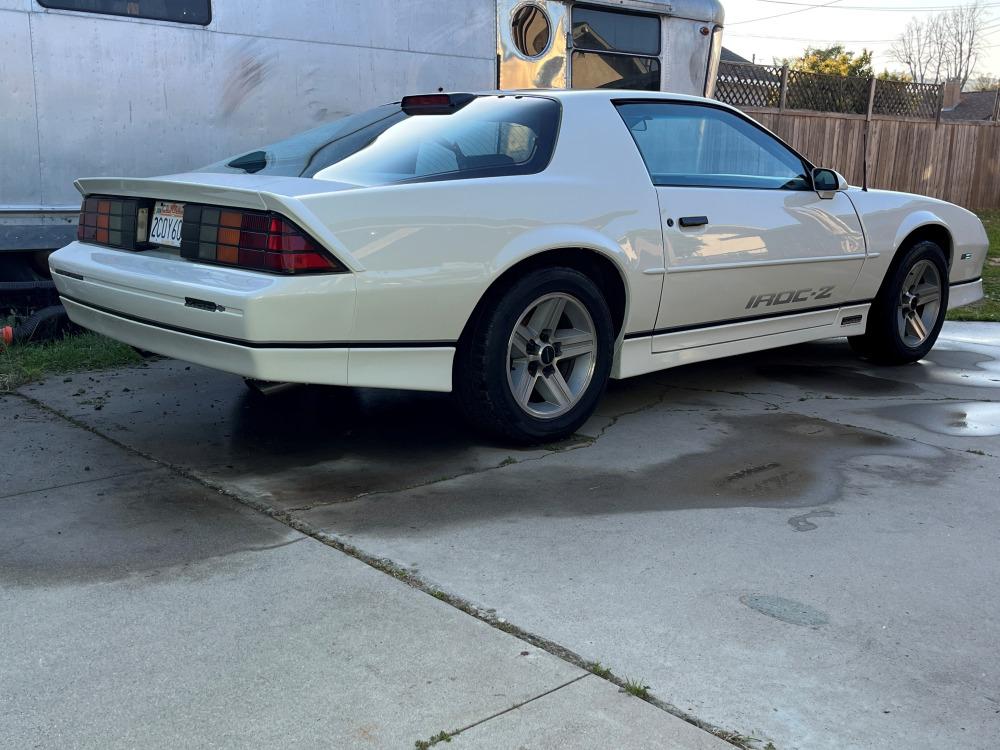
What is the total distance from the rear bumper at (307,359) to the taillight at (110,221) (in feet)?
1.07

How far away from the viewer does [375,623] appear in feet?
9.39

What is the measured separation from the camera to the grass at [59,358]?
5656mm

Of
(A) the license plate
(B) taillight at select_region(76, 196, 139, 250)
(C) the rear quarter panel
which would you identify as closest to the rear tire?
(C) the rear quarter panel

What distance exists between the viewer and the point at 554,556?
3.35 metres

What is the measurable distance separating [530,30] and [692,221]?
3.74 metres

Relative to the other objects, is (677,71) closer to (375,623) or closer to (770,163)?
(770,163)

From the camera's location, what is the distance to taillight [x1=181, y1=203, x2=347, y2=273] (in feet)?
12.3

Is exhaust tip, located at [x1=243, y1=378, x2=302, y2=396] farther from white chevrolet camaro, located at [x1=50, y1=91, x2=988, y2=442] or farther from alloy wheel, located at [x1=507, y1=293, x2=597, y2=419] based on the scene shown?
alloy wheel, located at [x1=507, y1=293, x2=597, y2=419]

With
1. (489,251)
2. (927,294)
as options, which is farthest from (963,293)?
(489,251)

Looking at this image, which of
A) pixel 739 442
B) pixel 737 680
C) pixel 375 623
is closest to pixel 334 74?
pixel 739 442

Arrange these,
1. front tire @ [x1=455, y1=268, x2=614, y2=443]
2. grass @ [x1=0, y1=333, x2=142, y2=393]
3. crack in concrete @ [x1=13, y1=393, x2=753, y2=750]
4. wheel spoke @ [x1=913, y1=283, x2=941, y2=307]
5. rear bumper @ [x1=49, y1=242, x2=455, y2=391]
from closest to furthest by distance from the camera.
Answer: crack in concrete @ [x1=13, y1=393, x2=753, y2=750], rear bumper @ [x1=49, y1=242, x2=455, y2=391], front tire @ [x1=455, y1=268, x2=614, y2=443], grass @ [x1=0, y1=333, x2=142, y2=393], wheel spoke @ [x1=913, y1=283, x2=941, y2=307]

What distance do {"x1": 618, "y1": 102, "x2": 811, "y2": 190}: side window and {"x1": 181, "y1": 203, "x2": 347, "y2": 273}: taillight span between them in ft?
5.83

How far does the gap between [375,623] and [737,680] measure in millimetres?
948

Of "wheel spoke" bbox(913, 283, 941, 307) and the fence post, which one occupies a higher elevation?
the fence post
